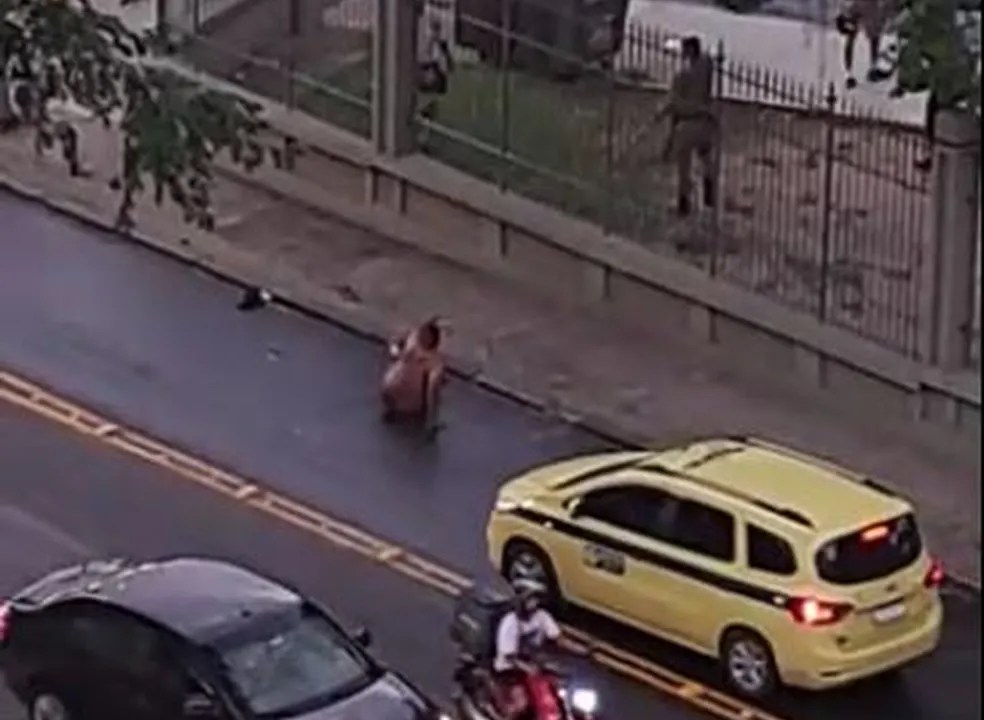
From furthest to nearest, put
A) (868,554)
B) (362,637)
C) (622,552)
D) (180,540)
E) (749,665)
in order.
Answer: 1. (180,540)
2. (622,552)
3. (749,665)
4. (868,554)
5. (362,637)

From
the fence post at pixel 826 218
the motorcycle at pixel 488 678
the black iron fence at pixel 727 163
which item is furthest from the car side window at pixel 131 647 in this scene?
the fence post at pixel 826 218

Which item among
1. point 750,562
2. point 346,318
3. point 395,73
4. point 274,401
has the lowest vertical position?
point 346,318

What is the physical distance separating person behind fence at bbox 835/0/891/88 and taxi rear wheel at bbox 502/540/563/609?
11289 mm

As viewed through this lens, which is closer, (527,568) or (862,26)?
(527,568)

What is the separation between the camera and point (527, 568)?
26297 mm

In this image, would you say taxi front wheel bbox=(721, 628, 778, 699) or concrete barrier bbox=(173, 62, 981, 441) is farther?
concrete barrier bbox=(173, 62, 981, 441)

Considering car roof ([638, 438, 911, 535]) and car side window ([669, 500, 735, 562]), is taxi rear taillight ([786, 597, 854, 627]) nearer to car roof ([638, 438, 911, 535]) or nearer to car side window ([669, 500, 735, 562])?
car roof ([638, 438, 911, 535])

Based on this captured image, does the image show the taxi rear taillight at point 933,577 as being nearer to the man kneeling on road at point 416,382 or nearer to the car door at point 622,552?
the car door at point 622,552

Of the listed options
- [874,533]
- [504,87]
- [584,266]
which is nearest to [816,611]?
[874,533]

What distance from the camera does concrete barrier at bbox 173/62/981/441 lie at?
3117 cm

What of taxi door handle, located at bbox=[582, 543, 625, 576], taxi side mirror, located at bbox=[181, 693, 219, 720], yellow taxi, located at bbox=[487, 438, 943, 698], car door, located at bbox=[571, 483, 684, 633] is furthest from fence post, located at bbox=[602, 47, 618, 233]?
taxi side mirror, located at bbox=[181, 693, 219, 720]

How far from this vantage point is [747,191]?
33.3 metres

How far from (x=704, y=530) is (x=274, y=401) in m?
7.03

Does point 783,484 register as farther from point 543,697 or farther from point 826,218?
point 826,218
